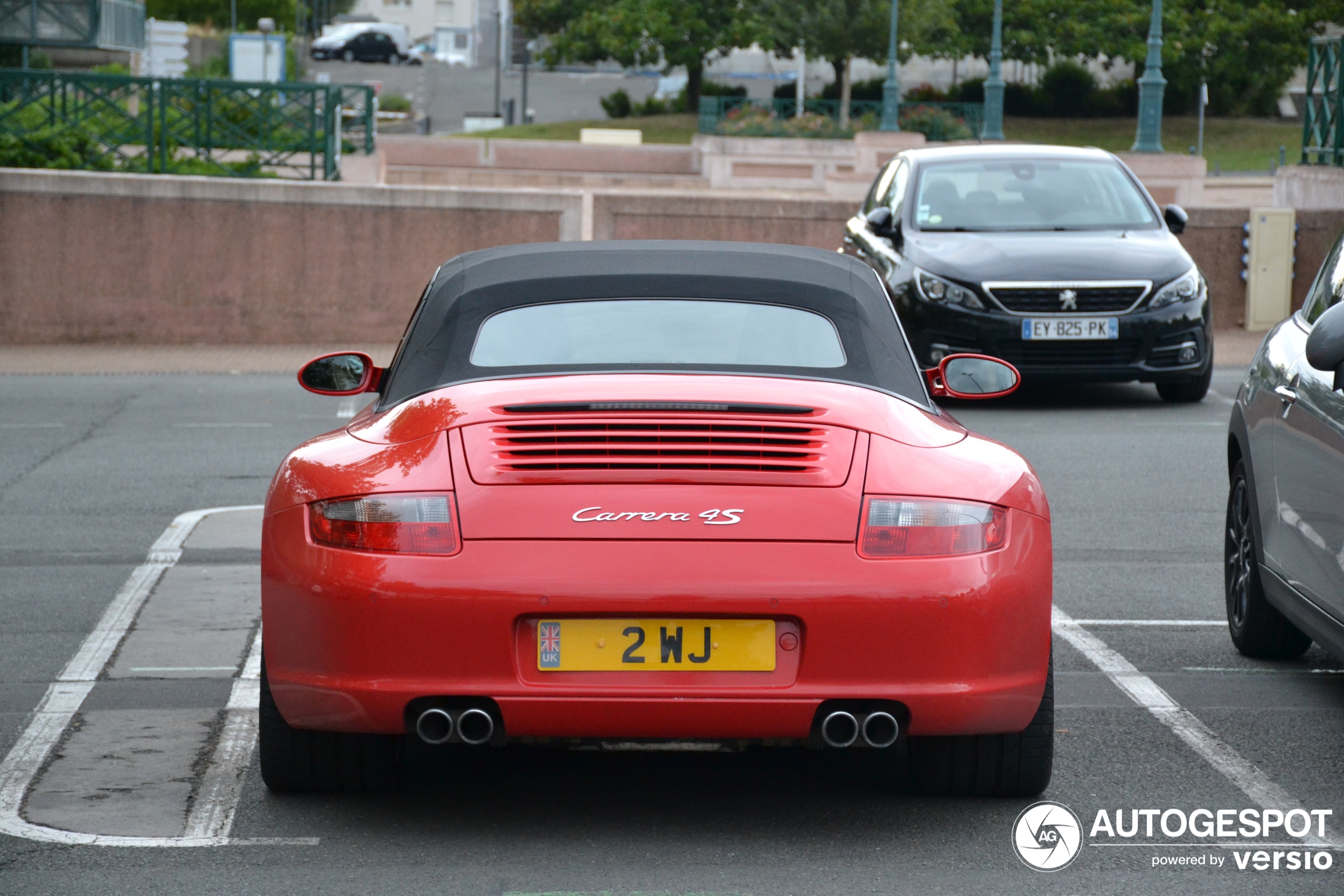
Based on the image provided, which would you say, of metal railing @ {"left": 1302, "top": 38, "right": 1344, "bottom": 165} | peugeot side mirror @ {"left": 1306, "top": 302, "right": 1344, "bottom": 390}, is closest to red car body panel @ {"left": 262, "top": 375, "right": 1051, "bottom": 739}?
peugeot side mirror @ {"left": 1306, "top": 302, "right": 1344, "bottom": 390}

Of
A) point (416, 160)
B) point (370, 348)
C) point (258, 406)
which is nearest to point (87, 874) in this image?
point (258, 406)

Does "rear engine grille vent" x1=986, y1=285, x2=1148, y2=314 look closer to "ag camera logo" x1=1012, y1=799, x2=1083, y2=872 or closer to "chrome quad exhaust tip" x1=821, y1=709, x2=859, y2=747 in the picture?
"ag camera logo" x1=1012, y1=799, x2=1083, y2=872

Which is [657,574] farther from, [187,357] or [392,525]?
[187,357]

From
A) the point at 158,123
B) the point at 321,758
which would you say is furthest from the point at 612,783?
the point at 158,123

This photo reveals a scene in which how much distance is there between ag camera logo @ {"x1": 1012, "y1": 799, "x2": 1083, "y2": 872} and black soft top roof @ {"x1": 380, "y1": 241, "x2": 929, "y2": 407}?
1.00 metres

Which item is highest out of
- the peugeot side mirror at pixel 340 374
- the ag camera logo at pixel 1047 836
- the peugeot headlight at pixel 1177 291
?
the peugeot side mirror at pixel 340 374

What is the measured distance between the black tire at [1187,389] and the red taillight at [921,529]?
9.20m

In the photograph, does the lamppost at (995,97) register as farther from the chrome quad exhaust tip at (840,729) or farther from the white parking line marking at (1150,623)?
the chrome quad exhaust tip at (840,729)

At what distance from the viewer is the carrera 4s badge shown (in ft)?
13.1

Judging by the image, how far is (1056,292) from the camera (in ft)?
40.8

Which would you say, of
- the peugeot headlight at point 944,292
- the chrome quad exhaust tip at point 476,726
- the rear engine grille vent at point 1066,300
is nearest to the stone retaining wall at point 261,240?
the peugeot headlight at point 944,292

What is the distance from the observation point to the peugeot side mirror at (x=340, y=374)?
5426 mm

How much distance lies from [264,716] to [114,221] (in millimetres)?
13139

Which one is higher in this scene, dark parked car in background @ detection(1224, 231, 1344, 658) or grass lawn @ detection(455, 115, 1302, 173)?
grass lawn @ detection(455, 115, 1302, 173)
